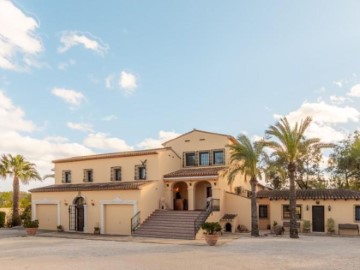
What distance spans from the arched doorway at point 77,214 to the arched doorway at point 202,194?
1008cm

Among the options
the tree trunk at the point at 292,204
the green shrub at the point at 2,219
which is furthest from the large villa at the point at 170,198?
the green shrub at the point at 2,219

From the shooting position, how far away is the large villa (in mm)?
29688

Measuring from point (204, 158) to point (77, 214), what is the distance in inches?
490

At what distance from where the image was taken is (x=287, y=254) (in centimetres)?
1814

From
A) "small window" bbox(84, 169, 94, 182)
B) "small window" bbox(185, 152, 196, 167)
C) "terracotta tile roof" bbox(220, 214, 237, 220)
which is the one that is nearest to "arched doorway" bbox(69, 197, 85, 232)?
"small window" bbox(84, 169, 94, 182)

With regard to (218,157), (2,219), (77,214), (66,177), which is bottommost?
(2,219)

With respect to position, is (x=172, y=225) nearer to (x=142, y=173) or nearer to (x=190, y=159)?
(x=142, y=173)

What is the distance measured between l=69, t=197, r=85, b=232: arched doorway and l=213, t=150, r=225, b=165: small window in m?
12.2

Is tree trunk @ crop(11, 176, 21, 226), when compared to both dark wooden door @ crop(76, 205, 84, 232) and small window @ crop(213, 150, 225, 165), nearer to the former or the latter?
dark wooden door @ crop(76, 205, 84, 232)

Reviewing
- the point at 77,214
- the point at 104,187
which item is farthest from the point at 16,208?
the point at 104,187

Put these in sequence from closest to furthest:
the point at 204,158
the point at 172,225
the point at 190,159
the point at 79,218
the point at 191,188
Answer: the point at 172,225
the point at 191,188
the point at 79,218
the point at 204,158
the point at 190,159

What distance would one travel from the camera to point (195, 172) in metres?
32.8

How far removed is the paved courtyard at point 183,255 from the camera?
15.5m

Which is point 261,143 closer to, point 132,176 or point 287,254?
point 287,254
